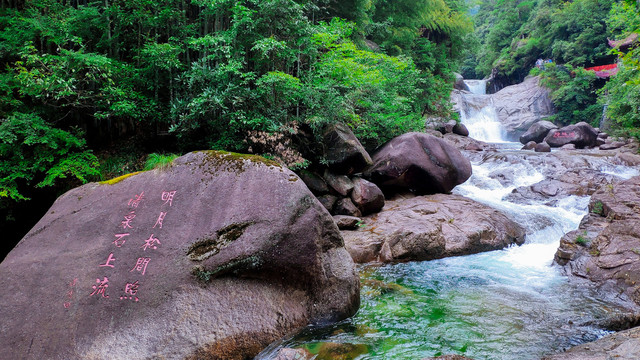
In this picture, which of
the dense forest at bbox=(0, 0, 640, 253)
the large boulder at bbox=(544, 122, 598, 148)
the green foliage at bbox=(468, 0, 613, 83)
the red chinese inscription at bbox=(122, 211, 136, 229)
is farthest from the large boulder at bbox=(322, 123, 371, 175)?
the green foliage at bbox=(468, 0, 613, 83)

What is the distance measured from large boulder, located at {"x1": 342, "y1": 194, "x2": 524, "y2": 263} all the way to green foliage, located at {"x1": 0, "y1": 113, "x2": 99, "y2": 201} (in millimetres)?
6119

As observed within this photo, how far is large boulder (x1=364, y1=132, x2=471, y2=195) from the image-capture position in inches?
421

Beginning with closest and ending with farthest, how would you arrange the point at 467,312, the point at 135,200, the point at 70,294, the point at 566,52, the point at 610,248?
the point at 70,294 → the point at 135,200 → the point at 467,312 → the point at 610,248 → the point at 566,52

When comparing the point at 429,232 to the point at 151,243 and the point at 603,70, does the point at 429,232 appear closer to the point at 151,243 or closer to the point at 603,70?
the point at 151,243

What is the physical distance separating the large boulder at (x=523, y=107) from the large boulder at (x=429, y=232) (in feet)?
71.5

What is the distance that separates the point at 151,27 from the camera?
27.4ft

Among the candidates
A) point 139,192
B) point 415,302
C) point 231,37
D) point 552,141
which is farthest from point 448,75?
point 139,192

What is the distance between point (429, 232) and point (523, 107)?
88.9ft

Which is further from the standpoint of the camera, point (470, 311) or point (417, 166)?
point (417, 166)

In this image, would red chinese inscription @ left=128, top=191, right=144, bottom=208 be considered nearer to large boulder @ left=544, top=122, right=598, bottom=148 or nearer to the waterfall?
large boulder @ left=544, top=122, right=598, bottom=148

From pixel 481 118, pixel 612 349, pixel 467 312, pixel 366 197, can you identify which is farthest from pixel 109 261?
pixel 481 118

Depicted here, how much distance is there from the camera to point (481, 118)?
27938 millimetres

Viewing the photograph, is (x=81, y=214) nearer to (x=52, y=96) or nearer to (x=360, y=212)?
Result: (x=52, y=96)

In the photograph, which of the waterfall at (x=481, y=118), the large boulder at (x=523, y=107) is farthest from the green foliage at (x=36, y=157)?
the large boulder at (x=523, y=107)
